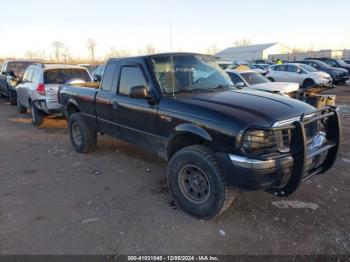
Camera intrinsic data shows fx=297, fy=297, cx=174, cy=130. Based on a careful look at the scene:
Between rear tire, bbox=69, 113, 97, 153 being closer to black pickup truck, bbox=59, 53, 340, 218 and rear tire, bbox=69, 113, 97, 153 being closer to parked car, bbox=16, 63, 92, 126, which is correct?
black pickup truck, bbox=59, 53, 340, 218

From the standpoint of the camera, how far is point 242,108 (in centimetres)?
338

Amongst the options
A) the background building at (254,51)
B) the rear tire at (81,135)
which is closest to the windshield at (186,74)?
the rear tire at (81,135)

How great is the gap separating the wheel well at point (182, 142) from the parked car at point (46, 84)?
5.31 meters

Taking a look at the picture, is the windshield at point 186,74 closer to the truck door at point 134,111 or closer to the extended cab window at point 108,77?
the truck door at point 134,111

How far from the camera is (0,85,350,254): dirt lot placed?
3143 mm

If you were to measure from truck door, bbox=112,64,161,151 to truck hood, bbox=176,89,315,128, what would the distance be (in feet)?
1.94

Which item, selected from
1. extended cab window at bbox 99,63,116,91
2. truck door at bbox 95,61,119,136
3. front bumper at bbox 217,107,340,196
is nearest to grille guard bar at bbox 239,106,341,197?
front bumper at bbox 217,107,340,196

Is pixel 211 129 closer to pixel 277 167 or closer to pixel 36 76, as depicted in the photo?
pixel 277 167

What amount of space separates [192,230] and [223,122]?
1.30 meters

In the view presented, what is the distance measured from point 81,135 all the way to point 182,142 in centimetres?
295

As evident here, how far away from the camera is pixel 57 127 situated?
900 cm

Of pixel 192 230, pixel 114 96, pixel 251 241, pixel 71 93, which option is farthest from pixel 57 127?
pixel 251 241

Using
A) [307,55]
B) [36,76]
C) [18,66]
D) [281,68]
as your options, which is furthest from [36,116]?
[307,55]

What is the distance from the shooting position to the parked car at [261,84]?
839 centimetres
